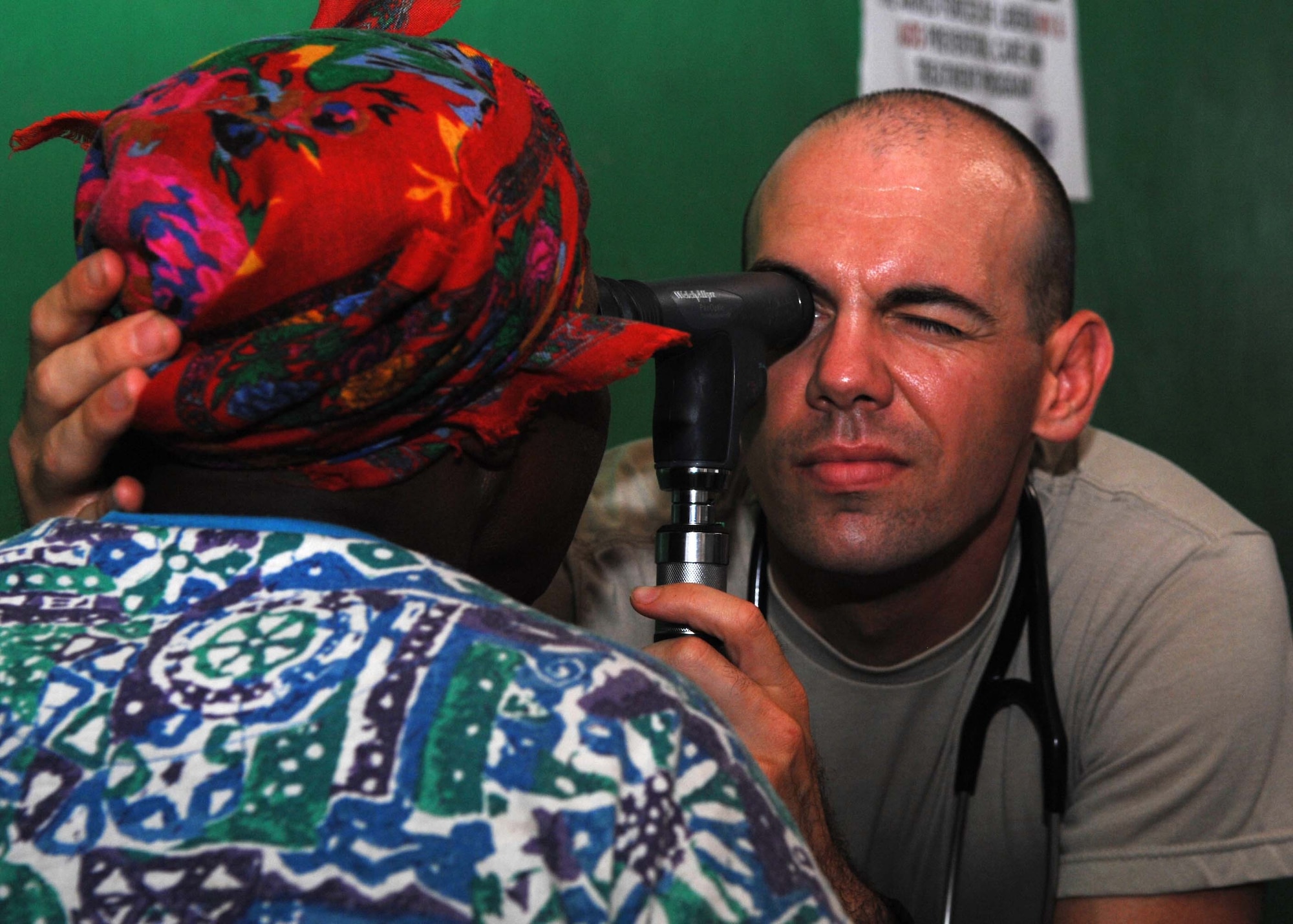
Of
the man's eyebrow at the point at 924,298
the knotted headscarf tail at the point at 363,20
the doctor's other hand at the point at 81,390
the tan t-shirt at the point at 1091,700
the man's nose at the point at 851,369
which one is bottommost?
the tan t-shirt at the point at 1091,700

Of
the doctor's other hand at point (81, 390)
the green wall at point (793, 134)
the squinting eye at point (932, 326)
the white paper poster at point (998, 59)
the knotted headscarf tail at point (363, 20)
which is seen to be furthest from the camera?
the white paper poster at point (998, 59)

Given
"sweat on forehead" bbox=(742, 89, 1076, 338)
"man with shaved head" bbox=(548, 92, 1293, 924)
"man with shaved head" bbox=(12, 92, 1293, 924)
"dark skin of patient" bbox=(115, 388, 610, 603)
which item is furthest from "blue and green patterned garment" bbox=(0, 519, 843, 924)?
"sweat on forehead" bbox=(742, 89, 1076, 338)

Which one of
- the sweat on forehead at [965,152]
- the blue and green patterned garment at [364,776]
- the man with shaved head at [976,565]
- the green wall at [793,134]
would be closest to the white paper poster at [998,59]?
the green wall at [793,134]

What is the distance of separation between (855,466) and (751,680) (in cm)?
42

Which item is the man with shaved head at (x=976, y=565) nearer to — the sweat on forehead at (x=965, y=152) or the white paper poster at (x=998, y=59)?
the sweat on forehead at (x=965, y=152)

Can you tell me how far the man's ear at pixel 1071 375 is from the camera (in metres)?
1.40

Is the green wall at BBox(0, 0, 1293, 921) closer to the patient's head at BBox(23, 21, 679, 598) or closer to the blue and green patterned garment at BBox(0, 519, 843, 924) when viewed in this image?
the patient's head at BBox(23, 21, 679, 598)

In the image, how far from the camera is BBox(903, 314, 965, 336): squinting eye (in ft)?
4.17

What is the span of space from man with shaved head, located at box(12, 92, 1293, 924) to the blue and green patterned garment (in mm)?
551

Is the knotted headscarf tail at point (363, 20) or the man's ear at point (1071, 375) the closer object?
the knotted headscarf tail at point (363, 20)

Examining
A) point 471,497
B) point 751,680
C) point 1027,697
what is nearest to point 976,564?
point 1027,697

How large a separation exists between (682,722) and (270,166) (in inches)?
13.0

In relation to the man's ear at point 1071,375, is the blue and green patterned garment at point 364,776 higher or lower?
higher

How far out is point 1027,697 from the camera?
1288mm
